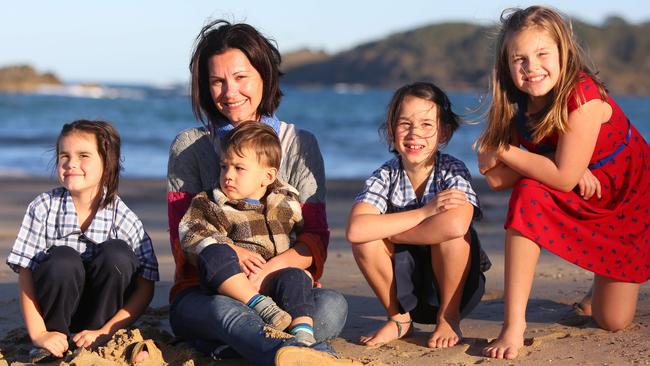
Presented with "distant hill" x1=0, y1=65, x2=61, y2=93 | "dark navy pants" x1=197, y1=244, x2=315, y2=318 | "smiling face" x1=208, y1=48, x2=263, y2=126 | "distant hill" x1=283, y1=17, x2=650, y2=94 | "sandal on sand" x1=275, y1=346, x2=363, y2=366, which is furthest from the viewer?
"distant hill" x1=283, y1=17, x2=650, y2=94

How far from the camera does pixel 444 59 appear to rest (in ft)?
320

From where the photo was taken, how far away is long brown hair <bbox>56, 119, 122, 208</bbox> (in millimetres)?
3812

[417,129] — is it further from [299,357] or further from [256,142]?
[299,357]

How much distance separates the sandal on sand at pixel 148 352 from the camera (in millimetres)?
3408

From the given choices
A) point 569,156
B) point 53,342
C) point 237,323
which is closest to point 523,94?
point 569,156

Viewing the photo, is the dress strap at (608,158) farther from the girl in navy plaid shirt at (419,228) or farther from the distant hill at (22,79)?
the distant hill at (22,79)

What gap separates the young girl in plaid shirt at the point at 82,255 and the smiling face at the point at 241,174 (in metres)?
0.47

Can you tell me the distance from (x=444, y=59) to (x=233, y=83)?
Answer: 95239 millimetres

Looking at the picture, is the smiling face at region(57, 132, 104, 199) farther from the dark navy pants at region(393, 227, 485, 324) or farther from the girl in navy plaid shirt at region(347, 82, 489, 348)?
the dark navy pants at region(393, 227, 485, 324)

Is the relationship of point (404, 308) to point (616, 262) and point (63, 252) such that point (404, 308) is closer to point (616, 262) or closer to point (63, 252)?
point (616, 262)

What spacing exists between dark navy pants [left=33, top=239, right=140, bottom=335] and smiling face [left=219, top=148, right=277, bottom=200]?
487mm

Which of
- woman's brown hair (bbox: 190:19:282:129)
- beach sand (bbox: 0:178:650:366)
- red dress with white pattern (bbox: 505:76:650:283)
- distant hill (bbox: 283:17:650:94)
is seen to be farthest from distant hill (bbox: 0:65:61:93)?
red dress with white pattern (bbox: 505:76:650:283)

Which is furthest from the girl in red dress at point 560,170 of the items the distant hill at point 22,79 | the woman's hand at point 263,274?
the distant hill at point 22,79

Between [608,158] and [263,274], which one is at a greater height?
[608,158]
